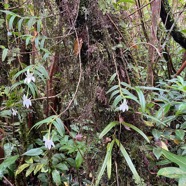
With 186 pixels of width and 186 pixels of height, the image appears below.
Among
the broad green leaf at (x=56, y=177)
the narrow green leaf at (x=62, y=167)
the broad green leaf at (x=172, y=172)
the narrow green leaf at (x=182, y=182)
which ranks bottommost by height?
the broad green leaf at (x=56, y=177)

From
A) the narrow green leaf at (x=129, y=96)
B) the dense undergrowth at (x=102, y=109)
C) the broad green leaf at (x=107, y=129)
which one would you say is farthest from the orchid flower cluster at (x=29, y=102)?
the narrow green leaf at (x=129, y=96)

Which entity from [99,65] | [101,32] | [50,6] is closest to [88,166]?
[99,65]

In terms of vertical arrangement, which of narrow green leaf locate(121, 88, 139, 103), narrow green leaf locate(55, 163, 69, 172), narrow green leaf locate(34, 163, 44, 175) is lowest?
narrow green leaf locate(55, 163, 69, 172)

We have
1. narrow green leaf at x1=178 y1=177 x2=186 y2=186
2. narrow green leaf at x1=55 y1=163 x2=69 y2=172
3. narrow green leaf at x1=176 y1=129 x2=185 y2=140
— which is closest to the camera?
narrow green leaf at x1=178 y1=177 x2=186 y2=186

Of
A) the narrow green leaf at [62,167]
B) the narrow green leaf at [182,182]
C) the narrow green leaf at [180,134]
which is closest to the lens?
the narrow green leaf at [182,182]

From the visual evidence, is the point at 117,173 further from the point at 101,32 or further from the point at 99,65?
the point at 101,32

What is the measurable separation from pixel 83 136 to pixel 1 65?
23.4 inches

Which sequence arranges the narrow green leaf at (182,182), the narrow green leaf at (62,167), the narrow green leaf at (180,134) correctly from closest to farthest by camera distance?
the narrow green leaf at (182,182) < the narrow green leaf at (180,134) < the narrow green leaf at (62,167)

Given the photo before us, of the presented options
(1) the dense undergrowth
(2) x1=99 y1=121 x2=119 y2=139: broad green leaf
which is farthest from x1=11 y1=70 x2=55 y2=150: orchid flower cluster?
(2) x1=99 y1=121 x2=119 y2=139: broad green leaf

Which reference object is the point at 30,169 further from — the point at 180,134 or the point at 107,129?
the point at 180,134

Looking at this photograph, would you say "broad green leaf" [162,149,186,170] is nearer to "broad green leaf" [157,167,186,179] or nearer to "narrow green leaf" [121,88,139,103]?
"broad green leaf" [157,167,186,179]

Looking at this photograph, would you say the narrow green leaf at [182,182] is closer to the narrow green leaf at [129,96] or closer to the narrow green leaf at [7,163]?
the narrow green leaf at [129,96]

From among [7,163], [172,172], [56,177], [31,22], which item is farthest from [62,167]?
[31,22]

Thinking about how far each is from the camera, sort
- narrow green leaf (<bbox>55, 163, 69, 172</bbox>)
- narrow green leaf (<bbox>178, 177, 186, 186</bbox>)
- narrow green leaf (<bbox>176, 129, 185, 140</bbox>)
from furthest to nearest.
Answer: narrow green leaf (<bbox>55, 163, 69, 172</bbox>), narrow green leaf (<bbox>176, 129, 185, 140</bbox>), narrow green leaf (<bbox>178, 177, 186, 186</bbox>)
